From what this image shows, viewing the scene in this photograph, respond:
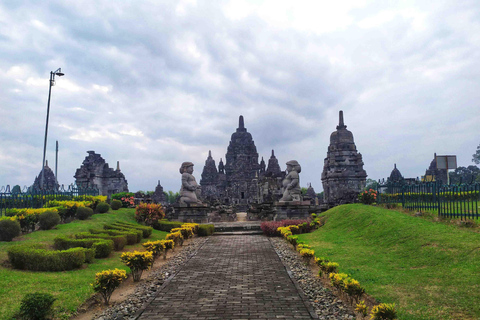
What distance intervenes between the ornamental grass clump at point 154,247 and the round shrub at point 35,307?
16.0 ft

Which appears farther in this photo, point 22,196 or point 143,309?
point 22,196

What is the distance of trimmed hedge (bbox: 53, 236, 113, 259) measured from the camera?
10.3 meters

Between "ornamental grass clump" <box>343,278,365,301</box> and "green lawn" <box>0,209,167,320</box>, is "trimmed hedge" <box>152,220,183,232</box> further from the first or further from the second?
"ornamental grass clump" <box>343,278,365,301</box>

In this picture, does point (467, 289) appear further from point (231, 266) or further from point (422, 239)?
point (231, 266)

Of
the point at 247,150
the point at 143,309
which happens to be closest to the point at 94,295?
the point at 143,309

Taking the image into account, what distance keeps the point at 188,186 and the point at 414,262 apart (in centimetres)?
1420

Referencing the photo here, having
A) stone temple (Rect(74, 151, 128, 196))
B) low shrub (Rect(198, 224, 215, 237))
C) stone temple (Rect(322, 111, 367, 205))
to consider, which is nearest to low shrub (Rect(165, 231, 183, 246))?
low shrub (Rect(198, 224, 215, 237))

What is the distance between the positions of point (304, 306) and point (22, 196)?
1393cm

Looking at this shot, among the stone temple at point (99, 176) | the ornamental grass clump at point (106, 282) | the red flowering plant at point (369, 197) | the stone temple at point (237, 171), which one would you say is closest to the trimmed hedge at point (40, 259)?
the ornamental grass clump at point (106, 282)

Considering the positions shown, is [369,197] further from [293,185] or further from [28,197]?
[28,197]

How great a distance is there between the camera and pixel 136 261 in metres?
8.59

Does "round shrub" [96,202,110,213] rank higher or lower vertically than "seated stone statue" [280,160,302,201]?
lower

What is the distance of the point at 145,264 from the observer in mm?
8711

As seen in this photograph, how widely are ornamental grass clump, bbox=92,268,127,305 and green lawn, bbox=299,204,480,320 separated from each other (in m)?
5.08
